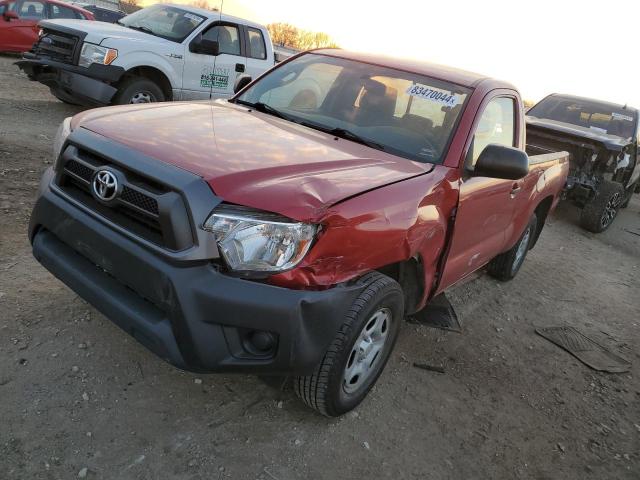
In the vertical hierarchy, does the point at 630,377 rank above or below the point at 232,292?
below

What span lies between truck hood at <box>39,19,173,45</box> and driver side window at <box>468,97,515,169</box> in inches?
216

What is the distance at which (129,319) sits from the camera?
7.50 feet

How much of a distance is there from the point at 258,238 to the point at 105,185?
745mm

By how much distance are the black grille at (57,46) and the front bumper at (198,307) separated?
577 centimetres

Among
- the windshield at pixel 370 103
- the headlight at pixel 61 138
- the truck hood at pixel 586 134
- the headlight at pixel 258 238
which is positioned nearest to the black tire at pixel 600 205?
the truck hood at pixel 586 134

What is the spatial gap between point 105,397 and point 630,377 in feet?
11.8

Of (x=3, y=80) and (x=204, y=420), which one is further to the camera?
(x=3, y=80)

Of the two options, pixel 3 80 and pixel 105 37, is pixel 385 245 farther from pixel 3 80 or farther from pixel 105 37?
pixel 3 80

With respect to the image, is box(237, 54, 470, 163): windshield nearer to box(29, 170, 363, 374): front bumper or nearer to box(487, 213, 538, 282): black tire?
box(29, 170, 363, 374): front bumper

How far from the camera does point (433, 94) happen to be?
11.3 ft

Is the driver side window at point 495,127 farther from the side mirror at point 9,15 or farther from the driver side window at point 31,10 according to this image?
the driver side window at point 31,10

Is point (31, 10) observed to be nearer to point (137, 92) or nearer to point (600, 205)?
point (137, 92)

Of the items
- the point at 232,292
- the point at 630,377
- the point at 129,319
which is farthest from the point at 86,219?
the point at 630,377

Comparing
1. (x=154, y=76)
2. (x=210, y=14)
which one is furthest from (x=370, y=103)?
(x=210, y=14)
